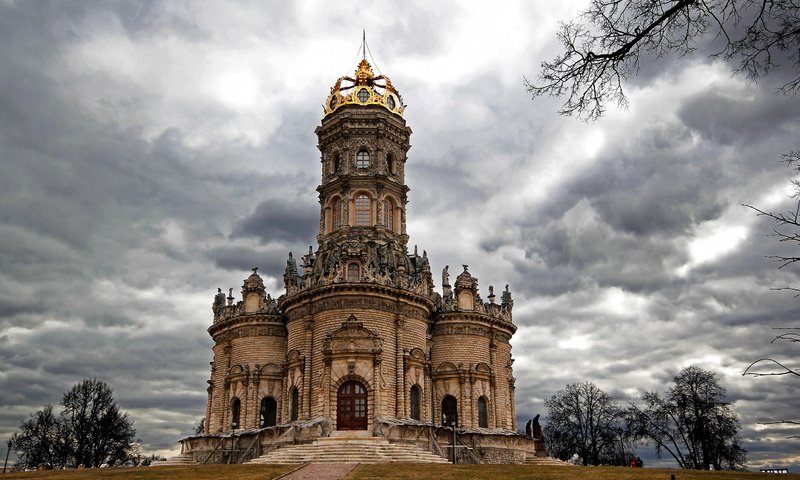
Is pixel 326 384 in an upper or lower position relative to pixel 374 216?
lower

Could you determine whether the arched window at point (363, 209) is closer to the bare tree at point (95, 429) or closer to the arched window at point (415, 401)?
the arched window at point (415, 401)

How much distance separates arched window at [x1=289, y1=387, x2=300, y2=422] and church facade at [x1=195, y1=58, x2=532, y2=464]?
0.10 metres

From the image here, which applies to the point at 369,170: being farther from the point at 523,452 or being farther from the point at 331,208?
the point at 523,452

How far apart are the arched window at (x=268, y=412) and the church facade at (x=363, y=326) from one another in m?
0.07

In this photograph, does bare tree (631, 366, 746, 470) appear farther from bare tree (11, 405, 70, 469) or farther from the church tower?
bare tree (11, 405, 70, 469)

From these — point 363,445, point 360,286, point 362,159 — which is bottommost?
point 363,445

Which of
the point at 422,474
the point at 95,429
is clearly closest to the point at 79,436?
the point at 95,429

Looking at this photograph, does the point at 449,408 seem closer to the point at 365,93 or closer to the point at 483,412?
the point at 483,412

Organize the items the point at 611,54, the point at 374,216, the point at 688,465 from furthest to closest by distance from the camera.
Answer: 1. the point at 688,465
2. the point at 374,216
3. the point at 611,54

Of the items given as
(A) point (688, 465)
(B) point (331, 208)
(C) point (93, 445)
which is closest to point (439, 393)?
(B) point (331, 208)

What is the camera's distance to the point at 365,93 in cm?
5303

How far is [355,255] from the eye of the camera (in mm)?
43438

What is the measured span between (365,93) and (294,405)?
80.2 ft

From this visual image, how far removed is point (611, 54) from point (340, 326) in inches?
1362
